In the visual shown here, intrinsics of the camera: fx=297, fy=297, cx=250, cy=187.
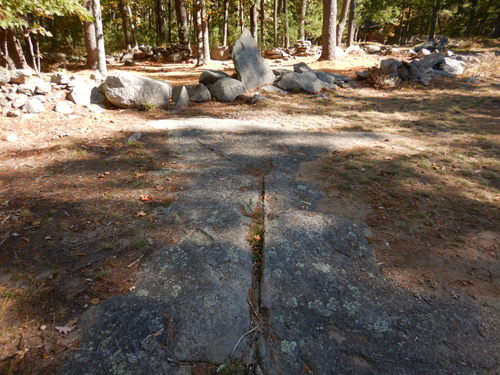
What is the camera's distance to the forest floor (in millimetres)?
2287

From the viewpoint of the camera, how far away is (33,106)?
260 inches

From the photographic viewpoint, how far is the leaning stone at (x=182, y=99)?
8152 mm

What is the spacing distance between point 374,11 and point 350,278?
38.9m

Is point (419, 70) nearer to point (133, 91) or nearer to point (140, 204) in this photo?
point (133, 91)

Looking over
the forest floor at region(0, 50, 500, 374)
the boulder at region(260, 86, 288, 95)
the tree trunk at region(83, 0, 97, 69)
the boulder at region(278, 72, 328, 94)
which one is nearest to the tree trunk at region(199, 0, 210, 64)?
the tree trunk at region(83, 0, 97, 69)

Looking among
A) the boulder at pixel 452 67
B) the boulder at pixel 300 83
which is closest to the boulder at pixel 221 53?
the boulder at pixel 300 83

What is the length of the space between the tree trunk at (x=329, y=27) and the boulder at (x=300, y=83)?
18.8 ft

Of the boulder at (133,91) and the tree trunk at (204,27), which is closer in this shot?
the boulder at (133,91)

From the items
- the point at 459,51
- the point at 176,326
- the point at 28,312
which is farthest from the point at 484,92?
the point at 28,312

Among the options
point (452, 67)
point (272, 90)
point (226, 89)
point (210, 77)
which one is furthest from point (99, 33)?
point (452, 67)

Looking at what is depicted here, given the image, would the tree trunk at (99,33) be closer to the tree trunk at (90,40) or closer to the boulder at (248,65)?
the tree trunk at (90,40)

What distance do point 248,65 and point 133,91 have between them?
13.6 feet

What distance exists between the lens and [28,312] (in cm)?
212

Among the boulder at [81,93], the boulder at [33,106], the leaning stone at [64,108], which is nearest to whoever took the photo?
the boulder at [33,106]
